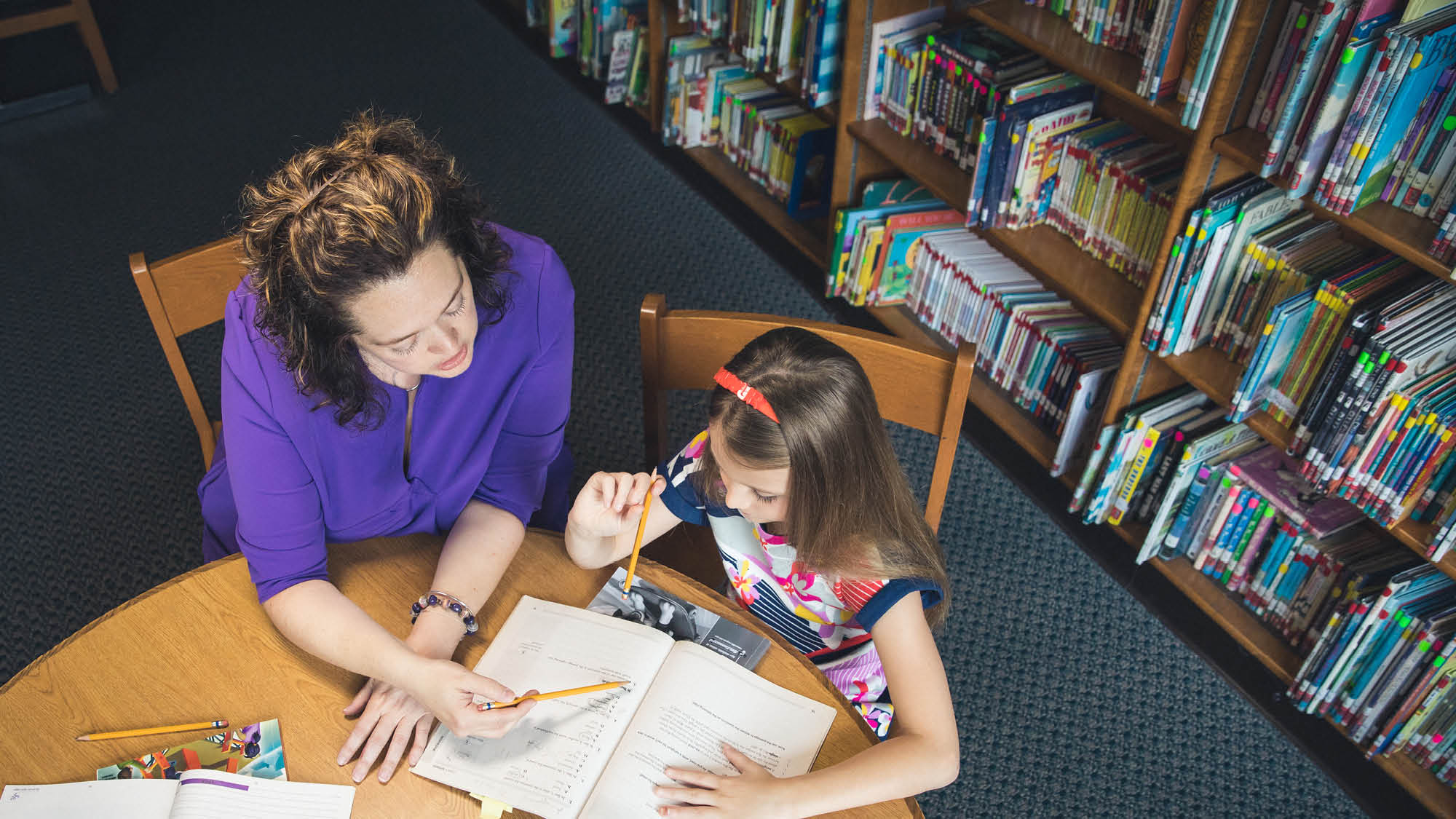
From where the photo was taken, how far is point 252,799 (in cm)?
107

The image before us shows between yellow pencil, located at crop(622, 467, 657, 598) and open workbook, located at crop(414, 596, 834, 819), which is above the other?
yellow pencil, located at crop(622, 467, 657, 598)

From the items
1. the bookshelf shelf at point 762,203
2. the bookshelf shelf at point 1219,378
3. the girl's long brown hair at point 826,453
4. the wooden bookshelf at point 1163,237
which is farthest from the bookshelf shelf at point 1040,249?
the girl's long brown hair at point 826,453

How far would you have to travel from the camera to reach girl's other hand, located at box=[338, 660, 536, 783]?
1105 mm

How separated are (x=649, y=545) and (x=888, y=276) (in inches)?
48.6

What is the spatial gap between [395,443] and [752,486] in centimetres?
47

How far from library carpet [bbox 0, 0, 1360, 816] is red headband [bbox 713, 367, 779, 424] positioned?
3.40 feet

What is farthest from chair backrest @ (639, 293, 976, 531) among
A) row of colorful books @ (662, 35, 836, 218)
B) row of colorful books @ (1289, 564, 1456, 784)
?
row of colorful books @ (662, 35, 836, 218)

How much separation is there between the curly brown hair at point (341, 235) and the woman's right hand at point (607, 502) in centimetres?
28

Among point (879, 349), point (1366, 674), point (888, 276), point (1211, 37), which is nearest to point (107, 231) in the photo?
point (888, 276)

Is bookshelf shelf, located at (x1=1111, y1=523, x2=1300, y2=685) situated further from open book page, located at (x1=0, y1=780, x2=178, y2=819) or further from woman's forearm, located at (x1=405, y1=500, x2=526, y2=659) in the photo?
open book page, located at (x1=0, y1=780, x2=178, y2=819)

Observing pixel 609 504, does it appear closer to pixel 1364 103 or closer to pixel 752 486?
pixel 752 486

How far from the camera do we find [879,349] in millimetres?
1390

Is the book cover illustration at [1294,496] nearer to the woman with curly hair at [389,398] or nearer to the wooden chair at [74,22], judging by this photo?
the woman with curly hair at [389,398]

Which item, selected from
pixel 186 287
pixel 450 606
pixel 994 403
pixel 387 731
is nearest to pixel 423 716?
pixel 387 731
